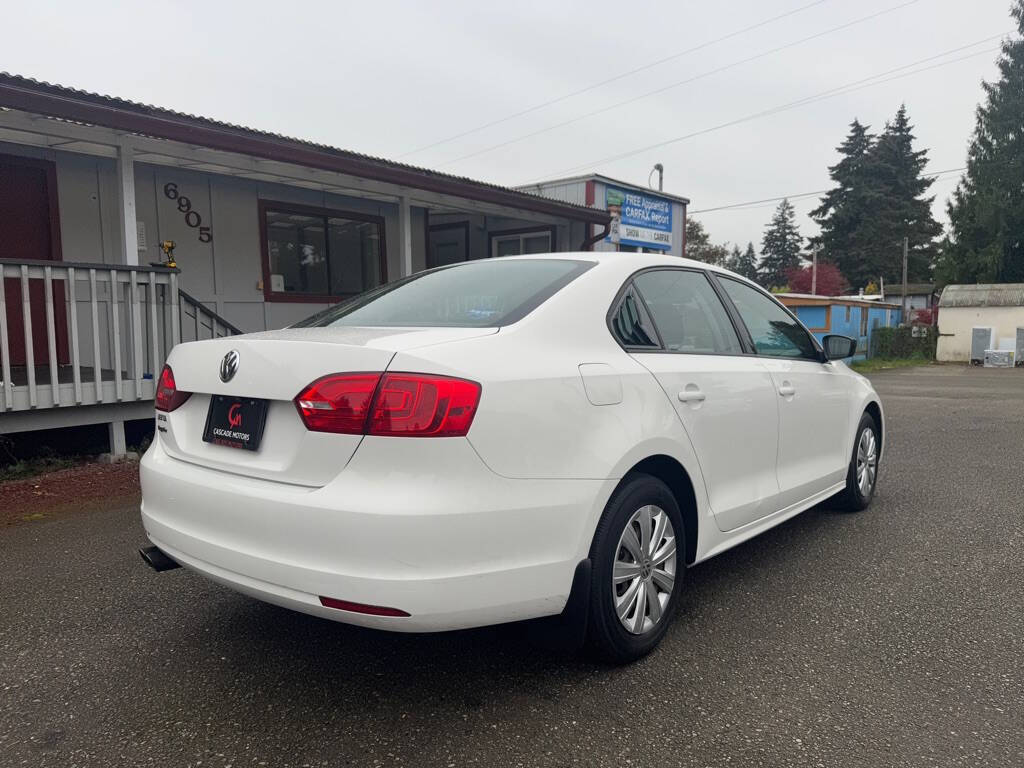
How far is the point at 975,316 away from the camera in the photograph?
27656mm

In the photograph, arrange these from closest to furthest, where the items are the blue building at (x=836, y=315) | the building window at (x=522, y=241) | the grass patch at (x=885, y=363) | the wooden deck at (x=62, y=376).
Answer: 1. the wooden deck at (x=62, y=376)
2. the building window at (x=522, y=241)
3. the grass patch at (x=885, y=363)
4. the blue building at (x=836, y=315)

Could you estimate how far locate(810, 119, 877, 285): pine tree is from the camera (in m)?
54.2

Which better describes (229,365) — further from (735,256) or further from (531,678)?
(735,256)

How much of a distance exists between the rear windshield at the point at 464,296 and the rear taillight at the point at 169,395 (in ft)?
1.97

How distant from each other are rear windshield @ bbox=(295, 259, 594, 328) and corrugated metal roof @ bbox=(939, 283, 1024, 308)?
29876mm

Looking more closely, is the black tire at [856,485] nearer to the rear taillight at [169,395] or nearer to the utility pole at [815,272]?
the rear taillight at [169,395]

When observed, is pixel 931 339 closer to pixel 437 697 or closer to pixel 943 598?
pixel 943 598

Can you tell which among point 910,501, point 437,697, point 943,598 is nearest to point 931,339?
point 910,501

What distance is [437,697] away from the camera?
101 inches

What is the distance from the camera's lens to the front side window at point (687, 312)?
125 inches

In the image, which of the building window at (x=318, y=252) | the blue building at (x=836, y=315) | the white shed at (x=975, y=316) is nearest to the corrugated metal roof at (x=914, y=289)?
the white shed at (x=975, y=316)

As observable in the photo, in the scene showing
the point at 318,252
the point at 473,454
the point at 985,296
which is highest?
the point at 318,252

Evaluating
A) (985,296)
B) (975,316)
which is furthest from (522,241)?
(985,296)

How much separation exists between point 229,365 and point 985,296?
31.4 meters
